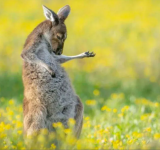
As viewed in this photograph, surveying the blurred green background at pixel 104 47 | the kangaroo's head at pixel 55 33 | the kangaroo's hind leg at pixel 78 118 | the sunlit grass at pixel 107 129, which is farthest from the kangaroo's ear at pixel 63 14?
the blurred green background at pixel 104 47

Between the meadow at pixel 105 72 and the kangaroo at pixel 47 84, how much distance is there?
10.0 inches

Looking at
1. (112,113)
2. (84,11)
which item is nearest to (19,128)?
(112,113)

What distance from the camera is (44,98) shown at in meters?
5.46

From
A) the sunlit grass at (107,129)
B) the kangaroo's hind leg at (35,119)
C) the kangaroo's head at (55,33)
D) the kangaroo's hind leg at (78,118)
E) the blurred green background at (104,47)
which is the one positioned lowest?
the blurred green background at (104,47)

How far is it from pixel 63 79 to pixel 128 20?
12192 mm

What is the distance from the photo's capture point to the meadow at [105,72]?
19.6 feet

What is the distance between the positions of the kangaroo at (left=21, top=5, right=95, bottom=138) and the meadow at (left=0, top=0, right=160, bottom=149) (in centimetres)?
25

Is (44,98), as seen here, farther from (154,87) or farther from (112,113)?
(154,87)

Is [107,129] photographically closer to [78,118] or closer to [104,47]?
[78,118]

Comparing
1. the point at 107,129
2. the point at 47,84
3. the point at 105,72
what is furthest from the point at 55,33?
the point at 105,72

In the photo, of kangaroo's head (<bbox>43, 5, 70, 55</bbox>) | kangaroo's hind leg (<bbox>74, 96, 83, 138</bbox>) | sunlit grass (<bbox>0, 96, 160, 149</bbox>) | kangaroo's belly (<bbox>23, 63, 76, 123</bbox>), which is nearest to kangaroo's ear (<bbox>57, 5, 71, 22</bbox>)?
kangaroo's head (<bbox>43, 5, 70, 55</bbox>)

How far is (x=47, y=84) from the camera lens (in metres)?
5.56

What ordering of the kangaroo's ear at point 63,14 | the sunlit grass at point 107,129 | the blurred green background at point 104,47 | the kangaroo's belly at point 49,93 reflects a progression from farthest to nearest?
the blurred green background at point 104,47, the kangaroo's ear at point 63,14, the kangaroo's belly at point 49,93, the sunlit grass at point 107,129

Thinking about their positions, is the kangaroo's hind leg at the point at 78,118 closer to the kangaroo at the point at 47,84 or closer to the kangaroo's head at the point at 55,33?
the kangaroo at the point at 47,84
